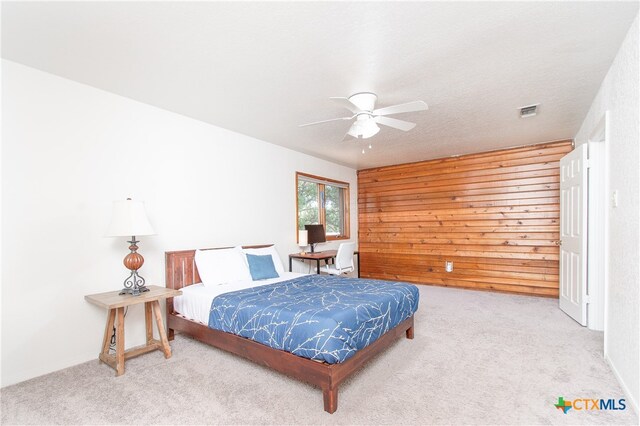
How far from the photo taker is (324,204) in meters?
6.02

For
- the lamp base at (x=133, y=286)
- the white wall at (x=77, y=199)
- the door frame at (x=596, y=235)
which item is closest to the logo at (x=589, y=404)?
the door frame at (x=596, y=235)

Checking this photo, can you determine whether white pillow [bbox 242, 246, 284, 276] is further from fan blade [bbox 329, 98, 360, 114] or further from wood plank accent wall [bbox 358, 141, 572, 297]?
wood plank accent wall [bbox 358, 141, 572, 297]

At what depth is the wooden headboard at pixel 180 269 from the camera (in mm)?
3379

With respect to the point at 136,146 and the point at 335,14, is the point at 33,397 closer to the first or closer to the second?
the point at 136,146

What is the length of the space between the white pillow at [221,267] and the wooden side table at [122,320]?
1.66 feet

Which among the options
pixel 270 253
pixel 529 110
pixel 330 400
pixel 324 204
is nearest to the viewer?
pixel 330 400

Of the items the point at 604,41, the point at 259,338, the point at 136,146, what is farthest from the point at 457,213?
the point at 136,146

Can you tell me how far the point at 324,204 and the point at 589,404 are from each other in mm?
4552

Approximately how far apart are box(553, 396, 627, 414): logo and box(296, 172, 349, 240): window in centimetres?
397

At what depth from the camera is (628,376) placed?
81.6 inches

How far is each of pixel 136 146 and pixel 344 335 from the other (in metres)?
2.77

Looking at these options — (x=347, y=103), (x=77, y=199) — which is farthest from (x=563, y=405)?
(x=77, y=199)

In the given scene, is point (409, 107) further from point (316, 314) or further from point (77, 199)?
point (77, 199)

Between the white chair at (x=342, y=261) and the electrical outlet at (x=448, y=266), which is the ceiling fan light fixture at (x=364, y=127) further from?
the electrical outlet at (x=448, y=266)
